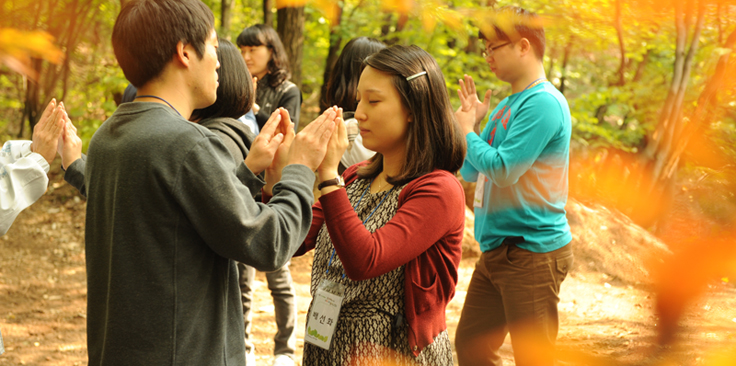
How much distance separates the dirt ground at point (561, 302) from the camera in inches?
24.2

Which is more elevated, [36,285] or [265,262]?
[265,262]

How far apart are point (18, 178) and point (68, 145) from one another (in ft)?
0.65

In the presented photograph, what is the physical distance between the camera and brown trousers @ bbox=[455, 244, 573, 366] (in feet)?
7.84

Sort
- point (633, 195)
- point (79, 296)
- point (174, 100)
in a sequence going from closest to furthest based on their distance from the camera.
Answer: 1. point (633, 195)
2. point (174, 100)
3. point (79, 296)

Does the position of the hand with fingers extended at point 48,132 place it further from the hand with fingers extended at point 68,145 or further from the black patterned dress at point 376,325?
the black patterned dress at point 376,325

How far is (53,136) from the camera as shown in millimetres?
1897

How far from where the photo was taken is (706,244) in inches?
23.7

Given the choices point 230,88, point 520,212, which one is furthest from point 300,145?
point 520,212

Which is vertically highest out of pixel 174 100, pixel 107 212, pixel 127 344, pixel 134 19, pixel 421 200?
pixel 134 19

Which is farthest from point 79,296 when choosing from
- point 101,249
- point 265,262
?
point 265,262

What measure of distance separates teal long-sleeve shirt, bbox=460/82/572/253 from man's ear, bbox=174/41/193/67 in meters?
1.46

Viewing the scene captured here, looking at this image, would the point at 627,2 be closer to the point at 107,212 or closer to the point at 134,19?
the point at 134,19

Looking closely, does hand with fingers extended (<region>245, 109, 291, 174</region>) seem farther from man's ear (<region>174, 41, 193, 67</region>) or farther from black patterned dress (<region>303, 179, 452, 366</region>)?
black patterned dress (<region>303, 179, 452, 366</region>)

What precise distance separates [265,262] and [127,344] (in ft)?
1.34
